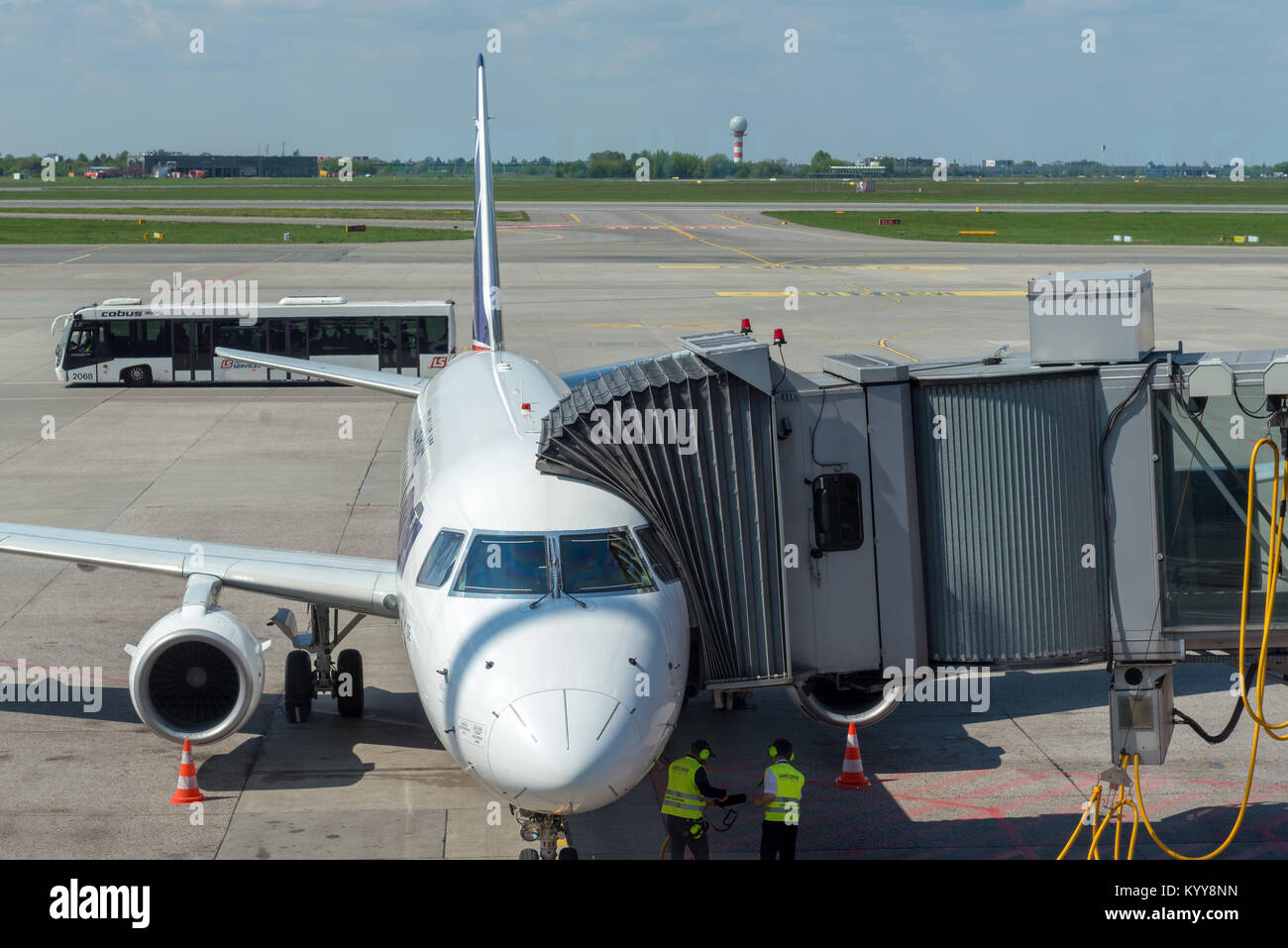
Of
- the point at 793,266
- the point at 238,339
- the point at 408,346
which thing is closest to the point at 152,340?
the point at 238,339

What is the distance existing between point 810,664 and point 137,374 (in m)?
40.4

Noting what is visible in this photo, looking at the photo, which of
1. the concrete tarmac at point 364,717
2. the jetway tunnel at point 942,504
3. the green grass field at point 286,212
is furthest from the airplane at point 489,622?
the green grass field at point 286,212

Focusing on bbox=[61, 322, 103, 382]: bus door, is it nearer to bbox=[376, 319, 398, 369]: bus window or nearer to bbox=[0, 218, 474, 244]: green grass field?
bbox=[376, 319, 398, 369]: bus window

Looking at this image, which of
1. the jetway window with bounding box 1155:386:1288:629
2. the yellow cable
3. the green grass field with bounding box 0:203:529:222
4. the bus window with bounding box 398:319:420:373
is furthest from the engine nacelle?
the green grass field with bounding box 0:203:529:222

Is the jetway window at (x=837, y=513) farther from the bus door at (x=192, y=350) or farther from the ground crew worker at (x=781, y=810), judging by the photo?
the bus door at (x=192, y=350)

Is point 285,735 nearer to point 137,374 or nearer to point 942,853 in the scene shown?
point 942,853

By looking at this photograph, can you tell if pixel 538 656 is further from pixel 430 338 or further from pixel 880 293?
pixel 880 293

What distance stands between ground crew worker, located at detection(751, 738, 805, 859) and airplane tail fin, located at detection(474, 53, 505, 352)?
1419 centimetres

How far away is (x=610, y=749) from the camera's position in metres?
11.7

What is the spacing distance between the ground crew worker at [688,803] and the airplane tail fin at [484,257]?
14.1 metres

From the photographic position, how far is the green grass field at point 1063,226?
11244 centimetres

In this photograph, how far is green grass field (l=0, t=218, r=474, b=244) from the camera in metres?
109

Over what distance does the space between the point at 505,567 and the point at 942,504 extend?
4.80 m
